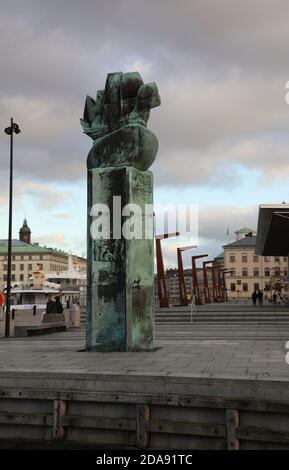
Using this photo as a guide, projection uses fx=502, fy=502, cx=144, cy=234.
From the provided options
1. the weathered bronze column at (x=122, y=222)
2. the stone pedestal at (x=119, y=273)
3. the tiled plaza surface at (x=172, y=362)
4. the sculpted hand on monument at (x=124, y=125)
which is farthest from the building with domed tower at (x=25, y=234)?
the tiled plaza surface at (x=172, y=362)

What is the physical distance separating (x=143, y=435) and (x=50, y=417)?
1.57m

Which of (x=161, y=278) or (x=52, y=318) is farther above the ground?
(x=161, y=278)

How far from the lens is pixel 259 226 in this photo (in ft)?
128

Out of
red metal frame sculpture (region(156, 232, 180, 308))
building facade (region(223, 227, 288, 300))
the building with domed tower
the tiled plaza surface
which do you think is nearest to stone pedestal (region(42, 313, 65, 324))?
the tiled plaza surface

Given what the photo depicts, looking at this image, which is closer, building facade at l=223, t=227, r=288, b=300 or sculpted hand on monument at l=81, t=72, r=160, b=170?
sculpted hand on monument at l=81, t=72, r=160, b=170

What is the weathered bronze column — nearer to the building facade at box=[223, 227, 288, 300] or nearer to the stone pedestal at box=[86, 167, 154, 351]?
the stone pedestal at box=[86, 167, 154, 351]

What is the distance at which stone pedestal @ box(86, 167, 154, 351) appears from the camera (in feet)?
40.3

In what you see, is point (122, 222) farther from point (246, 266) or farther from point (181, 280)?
point (246, 266)

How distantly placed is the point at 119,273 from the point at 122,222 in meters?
1.26

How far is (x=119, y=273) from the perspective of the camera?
12.4 m

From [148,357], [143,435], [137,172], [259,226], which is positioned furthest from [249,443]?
[259,226]

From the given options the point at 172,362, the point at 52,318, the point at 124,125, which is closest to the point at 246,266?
the point at 52,318

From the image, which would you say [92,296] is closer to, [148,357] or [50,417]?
[148,357]

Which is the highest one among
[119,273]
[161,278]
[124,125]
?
[124,125]
